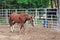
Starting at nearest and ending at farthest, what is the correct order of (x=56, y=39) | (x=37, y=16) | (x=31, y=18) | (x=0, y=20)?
(x=56, y=39)
(x=31, y=18)
(x=37, y=16)
(x=0, y=20)

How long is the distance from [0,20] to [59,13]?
17.7ft

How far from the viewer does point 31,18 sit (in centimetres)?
1123

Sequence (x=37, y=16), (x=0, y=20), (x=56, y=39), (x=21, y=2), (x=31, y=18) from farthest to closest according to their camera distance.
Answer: (x=21, y=2) < (x=0, y=20) < (x=37, y=16) < (x=31, y=18) < (x=56, y=39)

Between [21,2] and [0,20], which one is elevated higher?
[21,2]

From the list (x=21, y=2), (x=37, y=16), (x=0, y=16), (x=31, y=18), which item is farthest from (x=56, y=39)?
(x=21, y=2)

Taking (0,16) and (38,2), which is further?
(38,2)

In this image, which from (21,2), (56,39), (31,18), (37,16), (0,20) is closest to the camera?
(56,39)

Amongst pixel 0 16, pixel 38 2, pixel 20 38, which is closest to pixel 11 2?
pixel 38 2

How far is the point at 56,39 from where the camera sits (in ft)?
28.9

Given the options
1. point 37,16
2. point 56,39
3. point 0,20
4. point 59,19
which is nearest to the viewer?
point 56,39

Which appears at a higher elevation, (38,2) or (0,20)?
(38,2)

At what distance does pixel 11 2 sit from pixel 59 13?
35.0 ft

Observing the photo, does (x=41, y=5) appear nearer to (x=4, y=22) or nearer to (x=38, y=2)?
(x=38, y=2)

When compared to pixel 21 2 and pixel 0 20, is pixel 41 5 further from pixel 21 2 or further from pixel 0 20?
pixel 0 20
